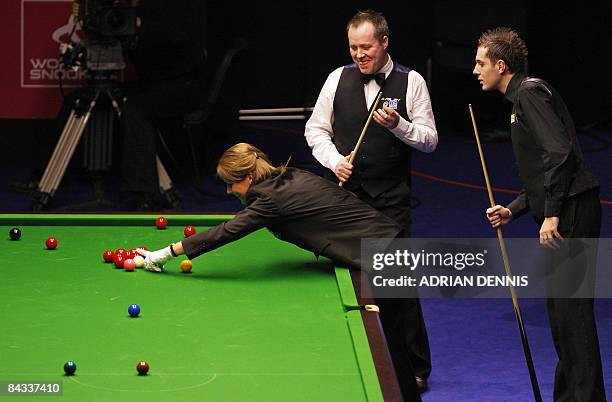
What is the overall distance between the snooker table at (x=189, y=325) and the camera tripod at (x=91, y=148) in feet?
9.40

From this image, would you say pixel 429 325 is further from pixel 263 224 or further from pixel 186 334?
pixel 186 334

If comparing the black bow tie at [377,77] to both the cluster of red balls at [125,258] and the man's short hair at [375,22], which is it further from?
the cluster of red balls at [125,258]

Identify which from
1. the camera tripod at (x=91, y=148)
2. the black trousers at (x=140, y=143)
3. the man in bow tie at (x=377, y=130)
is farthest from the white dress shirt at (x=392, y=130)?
the camera tripod at (x=91, y=148)

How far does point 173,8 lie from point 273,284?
5.27 meters

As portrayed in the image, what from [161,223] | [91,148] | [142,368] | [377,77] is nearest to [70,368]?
[142,368]

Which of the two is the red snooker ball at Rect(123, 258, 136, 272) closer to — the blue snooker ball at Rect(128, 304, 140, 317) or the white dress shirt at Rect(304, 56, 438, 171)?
the blue snooker ball at Rect(128, 304, 140, 317)

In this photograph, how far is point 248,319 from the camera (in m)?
3.72

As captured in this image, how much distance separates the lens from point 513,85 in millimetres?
4500

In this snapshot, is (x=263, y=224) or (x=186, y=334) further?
(x=263, y=224)

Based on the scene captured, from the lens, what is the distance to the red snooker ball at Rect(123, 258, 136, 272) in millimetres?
4289

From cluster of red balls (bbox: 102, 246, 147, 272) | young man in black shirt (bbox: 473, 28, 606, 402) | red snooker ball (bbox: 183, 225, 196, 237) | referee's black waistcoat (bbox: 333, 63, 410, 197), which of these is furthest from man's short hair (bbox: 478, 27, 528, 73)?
cluster of red balls (bbox: 102, 246, 147, 272)

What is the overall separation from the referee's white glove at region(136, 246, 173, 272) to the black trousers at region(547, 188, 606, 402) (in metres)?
1.42

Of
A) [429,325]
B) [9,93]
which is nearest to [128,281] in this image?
[429,325]

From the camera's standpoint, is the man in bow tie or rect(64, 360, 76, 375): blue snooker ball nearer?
rect(64, 360, 76, 375): blue snooker ball
